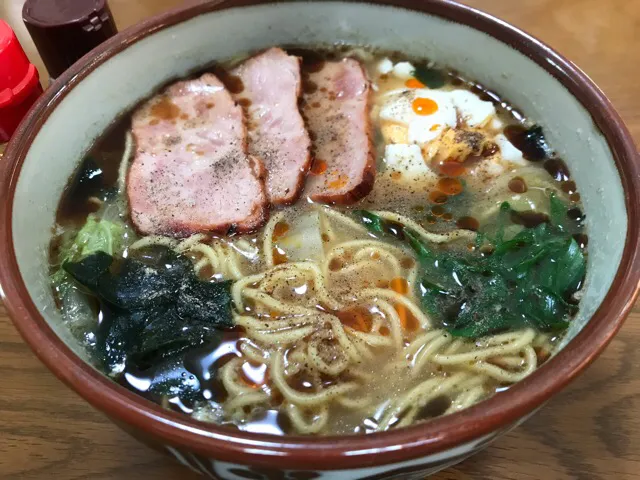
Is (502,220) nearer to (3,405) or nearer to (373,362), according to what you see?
(373,362)

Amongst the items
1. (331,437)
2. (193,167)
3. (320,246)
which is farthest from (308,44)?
(331,437)

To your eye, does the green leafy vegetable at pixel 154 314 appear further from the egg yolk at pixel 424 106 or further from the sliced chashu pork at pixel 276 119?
the egg yolk at pixel 424 106

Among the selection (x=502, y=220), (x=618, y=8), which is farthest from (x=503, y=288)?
(x=618, y=8)

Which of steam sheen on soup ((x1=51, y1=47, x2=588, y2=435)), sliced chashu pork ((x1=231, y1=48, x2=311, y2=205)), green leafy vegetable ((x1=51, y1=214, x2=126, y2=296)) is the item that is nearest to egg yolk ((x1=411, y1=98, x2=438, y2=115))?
steam sheen on soup ((x1=51, y1=47, x2=588, y2=435))

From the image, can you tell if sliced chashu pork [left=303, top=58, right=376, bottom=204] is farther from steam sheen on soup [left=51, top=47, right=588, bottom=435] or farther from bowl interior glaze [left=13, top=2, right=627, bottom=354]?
bowl interior glaze [left=13, top=2, right=627, bottom=354]

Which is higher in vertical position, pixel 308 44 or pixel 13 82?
pixel 308 44

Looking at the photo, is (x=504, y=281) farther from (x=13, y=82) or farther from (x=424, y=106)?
(x=13, y=82)
